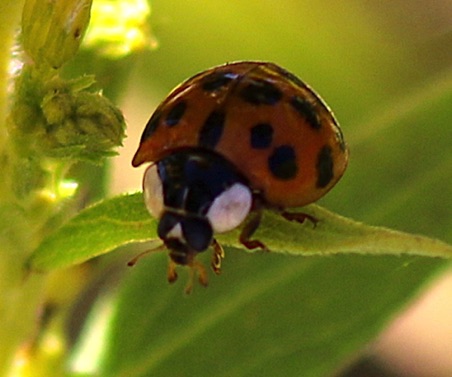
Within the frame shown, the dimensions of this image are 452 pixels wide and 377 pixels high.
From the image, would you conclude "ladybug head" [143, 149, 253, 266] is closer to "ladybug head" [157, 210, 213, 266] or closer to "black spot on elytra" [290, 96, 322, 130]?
"ladybug head" [157, 210, 213, 266]

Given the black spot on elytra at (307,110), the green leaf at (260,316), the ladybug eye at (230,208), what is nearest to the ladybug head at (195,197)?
the ladybug eye at (230,208)

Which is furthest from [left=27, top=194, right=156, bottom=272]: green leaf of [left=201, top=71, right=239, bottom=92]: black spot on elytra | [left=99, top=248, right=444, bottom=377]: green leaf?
[left=99, top=248, right=444, bottom=377]: green leaf

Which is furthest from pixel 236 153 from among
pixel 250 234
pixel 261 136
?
pixel 250 234

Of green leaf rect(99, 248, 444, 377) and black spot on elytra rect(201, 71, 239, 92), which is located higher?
black spot on elytra rect(201, 71, 239, 92)

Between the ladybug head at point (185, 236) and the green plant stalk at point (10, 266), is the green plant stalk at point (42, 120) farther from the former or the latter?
the ladybug head at point (185, 236)

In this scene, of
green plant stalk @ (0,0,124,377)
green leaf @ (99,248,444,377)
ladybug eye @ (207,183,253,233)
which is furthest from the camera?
green leaf @ (99,248,444,377)

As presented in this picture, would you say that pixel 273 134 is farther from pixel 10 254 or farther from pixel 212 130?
pixel 10 254

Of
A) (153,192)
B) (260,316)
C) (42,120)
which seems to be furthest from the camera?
(260,316)
